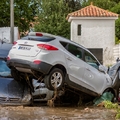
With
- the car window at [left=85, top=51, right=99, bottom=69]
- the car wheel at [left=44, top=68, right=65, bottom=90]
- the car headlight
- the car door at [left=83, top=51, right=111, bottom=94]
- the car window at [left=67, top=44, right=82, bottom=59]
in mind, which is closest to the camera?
the car wheel at [left=44, top=68, right=65, bottom=90]

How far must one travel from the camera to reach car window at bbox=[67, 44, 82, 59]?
39.4 ft

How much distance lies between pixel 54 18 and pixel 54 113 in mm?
36949

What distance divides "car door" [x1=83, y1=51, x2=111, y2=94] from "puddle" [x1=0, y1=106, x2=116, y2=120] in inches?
30.9

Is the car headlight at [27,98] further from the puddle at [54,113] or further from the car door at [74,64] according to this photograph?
the car door at [74,64]

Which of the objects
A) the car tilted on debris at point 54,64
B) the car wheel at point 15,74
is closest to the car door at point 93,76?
the car tilted on debris at point 54,64

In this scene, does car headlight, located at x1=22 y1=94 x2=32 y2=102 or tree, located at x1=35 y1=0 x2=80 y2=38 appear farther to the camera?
tree, located at x1=35 y1=0 x2=80 y2=38

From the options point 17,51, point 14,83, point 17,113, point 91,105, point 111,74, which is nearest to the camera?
point 17,113

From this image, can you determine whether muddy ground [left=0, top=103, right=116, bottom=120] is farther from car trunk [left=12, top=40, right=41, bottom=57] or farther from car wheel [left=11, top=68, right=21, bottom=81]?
car trunk [left=12, top=40, right=41, bottom=57]

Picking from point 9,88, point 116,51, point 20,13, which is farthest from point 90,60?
point 116,51

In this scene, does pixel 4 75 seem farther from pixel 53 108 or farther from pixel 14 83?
pixel 53 108

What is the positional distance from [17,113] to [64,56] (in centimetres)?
226

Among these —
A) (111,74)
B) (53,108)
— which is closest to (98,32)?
(111,74)

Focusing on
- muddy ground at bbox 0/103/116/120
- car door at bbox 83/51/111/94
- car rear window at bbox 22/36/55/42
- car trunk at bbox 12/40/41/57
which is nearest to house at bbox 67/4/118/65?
car door at bbox 83/51/111/94

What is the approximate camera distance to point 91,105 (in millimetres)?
13133
